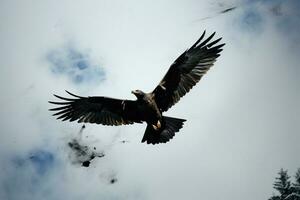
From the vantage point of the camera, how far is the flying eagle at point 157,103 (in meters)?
15.2

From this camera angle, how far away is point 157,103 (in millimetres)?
15422

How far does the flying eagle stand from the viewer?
15.2m

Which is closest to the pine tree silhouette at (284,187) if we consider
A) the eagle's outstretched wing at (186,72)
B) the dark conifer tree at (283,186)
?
the dark conifer tree at (283,186)

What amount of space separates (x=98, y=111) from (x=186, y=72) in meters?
2.80

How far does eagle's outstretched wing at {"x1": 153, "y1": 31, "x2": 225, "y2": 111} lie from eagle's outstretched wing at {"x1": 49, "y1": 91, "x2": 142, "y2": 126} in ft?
3.14

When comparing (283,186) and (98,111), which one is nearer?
(98,111)

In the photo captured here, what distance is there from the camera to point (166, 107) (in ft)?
50.8

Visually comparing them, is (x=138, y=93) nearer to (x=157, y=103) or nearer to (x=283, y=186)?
(x=157, y=103)

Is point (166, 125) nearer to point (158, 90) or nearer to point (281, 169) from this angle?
point (158, 90)

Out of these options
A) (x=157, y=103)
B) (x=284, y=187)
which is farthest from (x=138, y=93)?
(x=284, y=187)

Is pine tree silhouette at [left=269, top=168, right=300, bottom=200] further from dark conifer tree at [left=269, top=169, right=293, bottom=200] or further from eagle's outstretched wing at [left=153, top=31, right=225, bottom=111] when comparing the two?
eagle's outstretched wing at [left=153, top=31, right=225, bottom=111]

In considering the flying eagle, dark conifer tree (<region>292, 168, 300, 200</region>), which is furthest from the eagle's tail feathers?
dark conifer tree (<region>292, 168, 300, 200</region>)

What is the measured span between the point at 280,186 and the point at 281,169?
1.08 metres

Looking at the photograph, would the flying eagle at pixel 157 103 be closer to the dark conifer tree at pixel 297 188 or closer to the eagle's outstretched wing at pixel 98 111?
the eagle's outstretched wing at pixel 98 111
